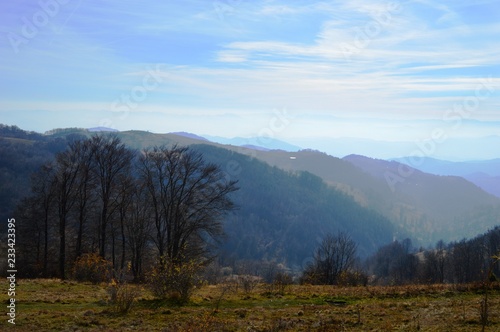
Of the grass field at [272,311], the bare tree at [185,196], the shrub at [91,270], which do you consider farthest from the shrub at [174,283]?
the bare tree at [185,196]

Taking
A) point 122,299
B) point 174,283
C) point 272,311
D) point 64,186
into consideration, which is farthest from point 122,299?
point 64,186

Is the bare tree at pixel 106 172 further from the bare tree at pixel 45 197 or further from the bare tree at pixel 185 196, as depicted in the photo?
the bare tree at pixel 45 197

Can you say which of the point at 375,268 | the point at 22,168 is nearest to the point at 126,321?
the point at 375,268

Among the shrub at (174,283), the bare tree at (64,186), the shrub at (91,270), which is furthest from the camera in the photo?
the bare tree at (64,186)

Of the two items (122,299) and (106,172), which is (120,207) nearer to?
(106,172)

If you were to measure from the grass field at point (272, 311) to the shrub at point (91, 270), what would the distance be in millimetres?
4615

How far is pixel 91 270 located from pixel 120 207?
378 inches

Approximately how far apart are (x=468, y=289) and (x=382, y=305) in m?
4.88

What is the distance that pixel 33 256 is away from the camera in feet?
120

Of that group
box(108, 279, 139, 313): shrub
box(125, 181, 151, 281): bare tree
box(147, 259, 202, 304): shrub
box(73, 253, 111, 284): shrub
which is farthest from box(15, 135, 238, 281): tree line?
box(108, 279, 139, 313): shrub

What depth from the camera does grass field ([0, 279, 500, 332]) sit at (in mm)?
11672

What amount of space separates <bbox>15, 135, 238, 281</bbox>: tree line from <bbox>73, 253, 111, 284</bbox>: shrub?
3235 mm

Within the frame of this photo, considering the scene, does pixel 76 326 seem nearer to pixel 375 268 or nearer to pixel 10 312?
pixel 10 312

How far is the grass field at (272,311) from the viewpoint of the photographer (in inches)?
460
